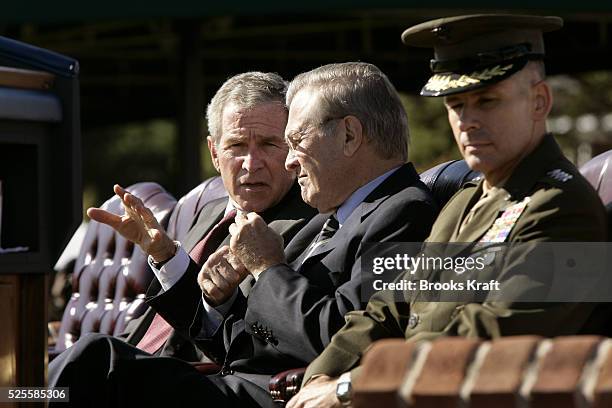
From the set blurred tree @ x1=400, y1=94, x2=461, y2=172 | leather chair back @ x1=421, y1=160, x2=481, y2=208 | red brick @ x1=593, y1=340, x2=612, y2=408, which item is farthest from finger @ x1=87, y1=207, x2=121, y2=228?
blurred tree @ x1=400, y1=94, x2=461, y2=172

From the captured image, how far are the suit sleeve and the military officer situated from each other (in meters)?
0.23

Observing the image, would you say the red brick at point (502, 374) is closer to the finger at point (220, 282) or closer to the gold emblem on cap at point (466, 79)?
the gold emblem on cap at point (466, 79)

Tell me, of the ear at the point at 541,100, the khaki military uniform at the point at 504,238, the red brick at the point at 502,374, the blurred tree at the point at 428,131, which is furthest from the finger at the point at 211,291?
the blurred tree at the point at 428,131

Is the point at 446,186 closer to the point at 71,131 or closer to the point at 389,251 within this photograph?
the point at 389,251

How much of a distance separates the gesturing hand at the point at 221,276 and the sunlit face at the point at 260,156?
0.60 meters

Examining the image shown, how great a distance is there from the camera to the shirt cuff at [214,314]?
14.1ft

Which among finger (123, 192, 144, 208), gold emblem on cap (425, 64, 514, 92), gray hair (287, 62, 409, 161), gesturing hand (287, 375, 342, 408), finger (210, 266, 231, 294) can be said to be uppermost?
gold emblem on cap (425, 64, 514, 92)

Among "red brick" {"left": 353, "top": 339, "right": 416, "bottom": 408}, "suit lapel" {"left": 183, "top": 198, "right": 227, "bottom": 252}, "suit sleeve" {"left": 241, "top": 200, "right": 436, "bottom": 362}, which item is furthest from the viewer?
"suit lapel" {"left": 183, "top": 198, "right": 227, "bottom": 252}

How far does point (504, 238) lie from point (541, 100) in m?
0.40

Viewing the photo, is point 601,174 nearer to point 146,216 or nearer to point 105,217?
point 146,216

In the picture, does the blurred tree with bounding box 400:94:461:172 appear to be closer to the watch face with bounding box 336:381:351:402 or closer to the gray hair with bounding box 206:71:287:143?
the gray hair with bounding box 206:71:287:143

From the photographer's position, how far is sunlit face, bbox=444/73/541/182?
129 inches

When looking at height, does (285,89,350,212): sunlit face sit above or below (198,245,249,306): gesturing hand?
above

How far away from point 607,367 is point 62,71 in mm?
1863
